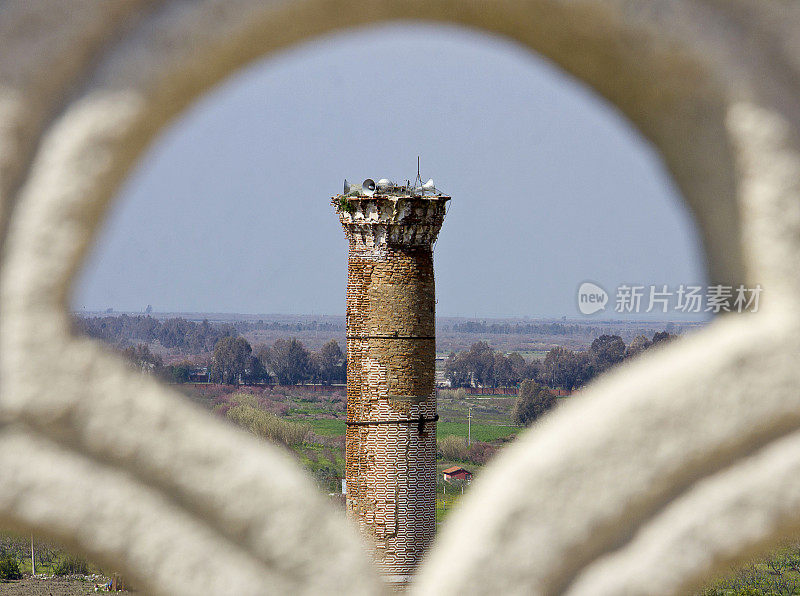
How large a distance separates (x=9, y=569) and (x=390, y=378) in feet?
57.9

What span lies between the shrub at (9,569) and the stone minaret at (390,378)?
1681 cm

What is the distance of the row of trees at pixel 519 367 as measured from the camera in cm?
2005

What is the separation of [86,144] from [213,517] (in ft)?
2.09

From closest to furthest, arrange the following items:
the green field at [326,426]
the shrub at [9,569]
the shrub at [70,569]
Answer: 1. the shrub at [9,569]
2. the shrub at [70,569]
3. the green field at [326,426]

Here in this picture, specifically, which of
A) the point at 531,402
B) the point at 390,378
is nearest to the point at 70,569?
the point at 531,402

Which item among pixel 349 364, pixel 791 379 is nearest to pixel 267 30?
pixel 791 379

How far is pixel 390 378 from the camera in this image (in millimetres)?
9562

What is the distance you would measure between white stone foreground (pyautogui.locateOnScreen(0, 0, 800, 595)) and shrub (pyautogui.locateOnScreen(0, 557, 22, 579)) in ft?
78.7

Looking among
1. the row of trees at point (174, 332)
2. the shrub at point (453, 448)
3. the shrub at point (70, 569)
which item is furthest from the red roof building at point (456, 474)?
the shrub at point (70, 569)

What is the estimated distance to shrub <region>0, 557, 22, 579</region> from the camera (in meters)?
23.6

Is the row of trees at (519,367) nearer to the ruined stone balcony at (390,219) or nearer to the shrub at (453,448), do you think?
the shrub at (453,448)

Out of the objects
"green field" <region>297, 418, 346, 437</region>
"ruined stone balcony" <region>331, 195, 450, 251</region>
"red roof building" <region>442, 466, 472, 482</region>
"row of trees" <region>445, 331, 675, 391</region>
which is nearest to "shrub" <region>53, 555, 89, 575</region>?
"green field" <region>297, 418, 346, 437</region>

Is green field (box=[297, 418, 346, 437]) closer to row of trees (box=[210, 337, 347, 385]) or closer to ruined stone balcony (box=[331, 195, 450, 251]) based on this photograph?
row of trees (box=[210, 337, 347, 385])

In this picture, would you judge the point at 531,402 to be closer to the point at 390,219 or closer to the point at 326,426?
the point at 326,426
